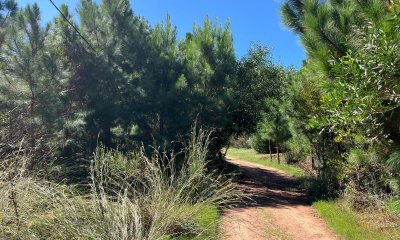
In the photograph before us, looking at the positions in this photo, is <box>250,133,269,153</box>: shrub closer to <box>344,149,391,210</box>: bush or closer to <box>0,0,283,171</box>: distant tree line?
<box>0,0,283,171</box>: distant tree line

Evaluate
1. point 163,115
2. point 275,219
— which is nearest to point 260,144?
point 163,115

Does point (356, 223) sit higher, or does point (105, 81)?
point (105, 81)

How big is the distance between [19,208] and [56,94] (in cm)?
667

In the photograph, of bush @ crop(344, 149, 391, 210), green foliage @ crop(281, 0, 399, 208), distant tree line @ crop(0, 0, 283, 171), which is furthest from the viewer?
distant tree line @ crop(0, 0, 283, 171)

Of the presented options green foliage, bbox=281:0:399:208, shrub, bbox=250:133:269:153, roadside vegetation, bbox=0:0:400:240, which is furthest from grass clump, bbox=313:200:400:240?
shrub, bbox=250:133:269:153

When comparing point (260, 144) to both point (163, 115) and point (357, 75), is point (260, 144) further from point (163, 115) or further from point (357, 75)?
point (357, 75)

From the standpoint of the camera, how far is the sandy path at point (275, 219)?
702 cm

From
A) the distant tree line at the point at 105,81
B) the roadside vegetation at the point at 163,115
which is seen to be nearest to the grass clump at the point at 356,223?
the roadside vegetation at the point at 163,115

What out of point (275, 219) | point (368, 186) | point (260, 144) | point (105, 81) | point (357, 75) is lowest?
point (275, 219)

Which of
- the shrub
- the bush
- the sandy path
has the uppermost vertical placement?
the shrub

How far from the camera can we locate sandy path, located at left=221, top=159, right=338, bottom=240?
7.02 m

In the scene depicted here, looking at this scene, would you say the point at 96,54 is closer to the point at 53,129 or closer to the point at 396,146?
the point at 53,129

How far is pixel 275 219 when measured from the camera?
8.62 meters

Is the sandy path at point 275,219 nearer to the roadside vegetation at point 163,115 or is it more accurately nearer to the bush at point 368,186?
the roadside vegetation at point 163,115
